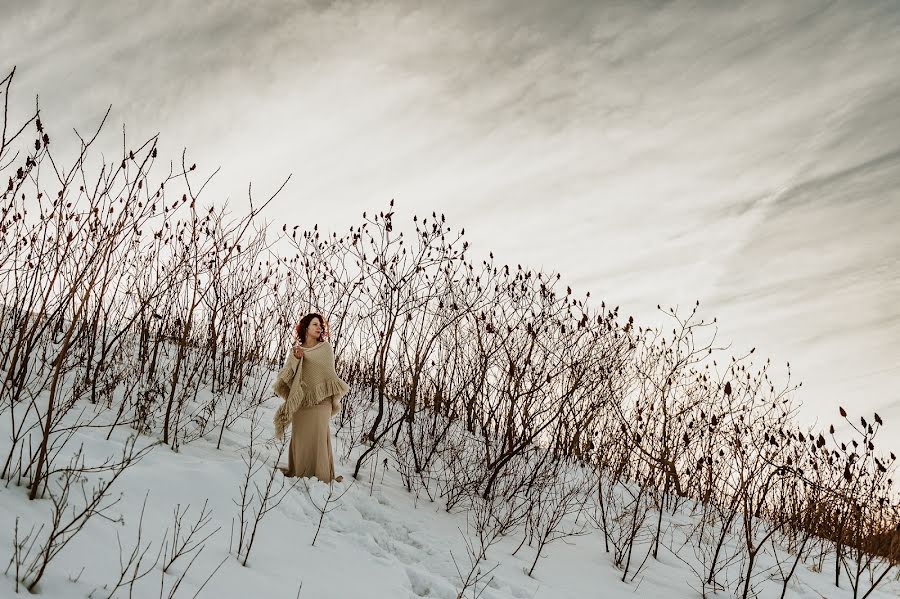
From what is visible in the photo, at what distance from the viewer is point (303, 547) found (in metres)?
3.49

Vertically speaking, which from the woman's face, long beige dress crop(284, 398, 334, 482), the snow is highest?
the woman's face

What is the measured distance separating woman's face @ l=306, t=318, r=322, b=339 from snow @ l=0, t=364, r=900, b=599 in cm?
124

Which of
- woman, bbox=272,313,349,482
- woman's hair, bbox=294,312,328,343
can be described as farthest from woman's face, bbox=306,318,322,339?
woman, bbox=272,313,349,482

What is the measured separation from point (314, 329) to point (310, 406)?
74 centimetres

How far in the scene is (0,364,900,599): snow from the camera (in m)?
2.50

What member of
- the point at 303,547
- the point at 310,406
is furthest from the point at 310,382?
the point at 303,547

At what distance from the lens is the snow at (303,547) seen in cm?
250

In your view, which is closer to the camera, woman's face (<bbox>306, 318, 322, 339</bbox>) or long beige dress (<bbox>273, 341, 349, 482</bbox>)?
long beige dress (<bbox>273, 341, 349, 482</bbox>)

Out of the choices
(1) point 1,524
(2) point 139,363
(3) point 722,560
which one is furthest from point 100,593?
(3) point 722,560

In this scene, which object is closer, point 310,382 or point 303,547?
point 303,547

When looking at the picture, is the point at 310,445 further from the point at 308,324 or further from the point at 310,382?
the point at 308,324

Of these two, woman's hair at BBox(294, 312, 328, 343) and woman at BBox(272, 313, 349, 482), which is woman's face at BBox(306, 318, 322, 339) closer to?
woman's hair at BBox(294, 312, 328, 343)

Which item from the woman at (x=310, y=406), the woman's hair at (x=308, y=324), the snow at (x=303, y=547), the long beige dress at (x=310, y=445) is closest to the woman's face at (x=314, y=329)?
the woman's hair at (x=308, y=324)

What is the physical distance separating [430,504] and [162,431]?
277cm
